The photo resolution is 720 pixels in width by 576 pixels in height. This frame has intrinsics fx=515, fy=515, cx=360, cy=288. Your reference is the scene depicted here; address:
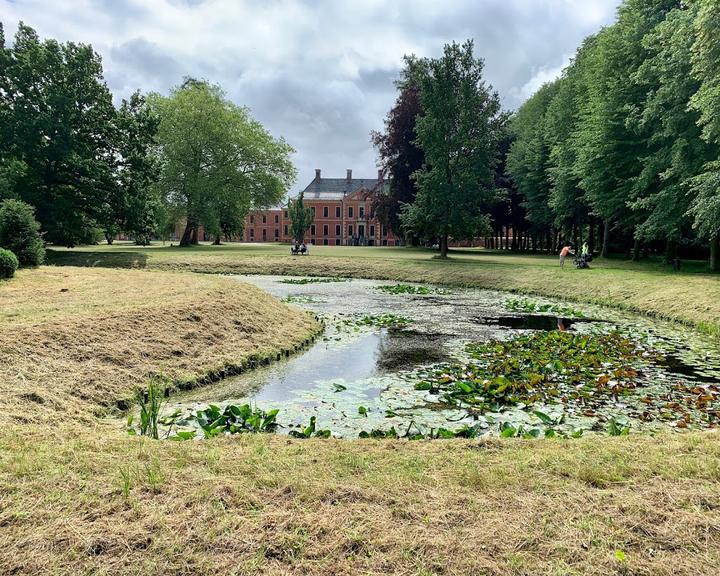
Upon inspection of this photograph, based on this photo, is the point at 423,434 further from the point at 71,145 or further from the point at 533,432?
the point at 71,145

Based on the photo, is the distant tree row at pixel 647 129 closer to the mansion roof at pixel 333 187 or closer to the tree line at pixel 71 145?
the tree line at pixel 71 145

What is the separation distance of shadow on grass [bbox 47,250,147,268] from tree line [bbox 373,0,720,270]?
17.1m

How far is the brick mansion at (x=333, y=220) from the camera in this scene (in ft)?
306

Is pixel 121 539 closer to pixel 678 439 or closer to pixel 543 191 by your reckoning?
pixel 678 439

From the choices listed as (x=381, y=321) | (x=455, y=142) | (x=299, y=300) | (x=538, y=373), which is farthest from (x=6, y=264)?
(x=455, y=142)

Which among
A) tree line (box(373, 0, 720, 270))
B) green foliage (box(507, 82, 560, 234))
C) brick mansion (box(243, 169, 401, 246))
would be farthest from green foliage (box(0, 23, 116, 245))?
brick mansion (box(243, 169, 401, 246))

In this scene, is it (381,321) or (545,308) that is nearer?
(381,321)

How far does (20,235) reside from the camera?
14.9 m

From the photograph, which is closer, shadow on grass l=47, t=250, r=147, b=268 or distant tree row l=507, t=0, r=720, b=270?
distant tree row l=507, t=0, r=720, b=270

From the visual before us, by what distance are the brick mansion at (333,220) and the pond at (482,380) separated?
78204 mm

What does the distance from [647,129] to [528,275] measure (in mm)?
10407

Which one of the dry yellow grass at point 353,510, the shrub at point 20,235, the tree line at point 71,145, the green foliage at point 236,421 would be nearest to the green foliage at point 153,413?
the green foliage at point 236,421

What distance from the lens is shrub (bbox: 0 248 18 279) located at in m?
12.1

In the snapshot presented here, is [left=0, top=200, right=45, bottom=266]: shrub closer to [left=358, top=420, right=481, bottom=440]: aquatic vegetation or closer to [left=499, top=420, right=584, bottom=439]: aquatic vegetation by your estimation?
[left=358, top=420, right=481, bottom=440]: aquatic vegetation
